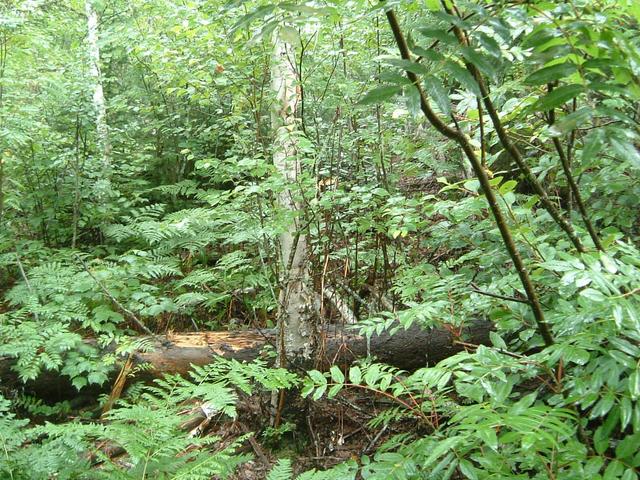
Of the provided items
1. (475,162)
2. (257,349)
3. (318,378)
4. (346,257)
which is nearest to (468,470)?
(318,378)

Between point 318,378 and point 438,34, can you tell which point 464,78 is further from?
point 318,378

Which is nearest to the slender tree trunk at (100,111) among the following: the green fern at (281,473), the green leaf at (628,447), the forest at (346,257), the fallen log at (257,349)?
the forest at (346,257)

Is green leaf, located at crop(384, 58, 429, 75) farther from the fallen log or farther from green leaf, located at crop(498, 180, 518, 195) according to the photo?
the fallen log

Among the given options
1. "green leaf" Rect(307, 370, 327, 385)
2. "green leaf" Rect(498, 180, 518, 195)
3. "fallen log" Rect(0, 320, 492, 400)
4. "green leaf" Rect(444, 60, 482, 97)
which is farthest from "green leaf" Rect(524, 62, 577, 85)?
"fallen log" Rect(0, 320, 492, 400)

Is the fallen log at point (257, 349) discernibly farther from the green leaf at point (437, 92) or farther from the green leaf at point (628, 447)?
the green leaf at point (437, 92)

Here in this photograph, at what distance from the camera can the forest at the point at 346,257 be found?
1148 millimetres

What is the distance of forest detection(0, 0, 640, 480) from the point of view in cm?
A: 115

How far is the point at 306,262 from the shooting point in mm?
3463

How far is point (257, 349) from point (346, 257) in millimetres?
1102

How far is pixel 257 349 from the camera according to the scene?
12.6 ft

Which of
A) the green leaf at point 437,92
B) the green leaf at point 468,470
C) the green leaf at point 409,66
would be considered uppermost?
the green leaf at point 409,66

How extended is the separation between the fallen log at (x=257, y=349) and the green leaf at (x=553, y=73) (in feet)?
8.04

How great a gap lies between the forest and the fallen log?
19mm

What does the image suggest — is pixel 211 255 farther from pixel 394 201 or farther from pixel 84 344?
pixel 394 201
